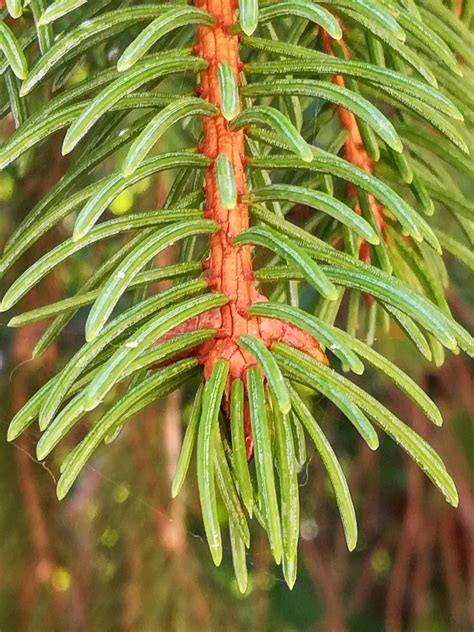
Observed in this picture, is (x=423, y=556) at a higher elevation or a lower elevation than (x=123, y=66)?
lower

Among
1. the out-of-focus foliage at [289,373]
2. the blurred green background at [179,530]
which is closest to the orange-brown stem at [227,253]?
the out-of-focus foliage at [289,373]

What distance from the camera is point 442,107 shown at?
0.62 ft

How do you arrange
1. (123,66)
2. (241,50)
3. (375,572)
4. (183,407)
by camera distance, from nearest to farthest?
(123,66) < (241,50) < (183,407) < (375,572)

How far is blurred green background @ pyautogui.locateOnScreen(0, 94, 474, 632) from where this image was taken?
44cm

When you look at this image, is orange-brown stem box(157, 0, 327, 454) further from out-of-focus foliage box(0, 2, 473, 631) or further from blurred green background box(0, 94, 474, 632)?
blurred green background box(0, 94, 474, 632)

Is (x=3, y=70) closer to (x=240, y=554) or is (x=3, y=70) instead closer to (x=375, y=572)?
(x=240, y=554)

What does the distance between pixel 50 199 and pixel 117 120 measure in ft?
0.14

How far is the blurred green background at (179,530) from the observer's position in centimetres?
44

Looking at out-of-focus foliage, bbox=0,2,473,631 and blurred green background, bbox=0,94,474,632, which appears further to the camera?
blurred green background, bbox=0,94,474,632

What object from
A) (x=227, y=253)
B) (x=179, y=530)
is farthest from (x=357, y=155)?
(x=179, y=530)

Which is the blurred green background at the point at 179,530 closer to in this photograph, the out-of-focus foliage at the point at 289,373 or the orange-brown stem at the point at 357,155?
the out-of-focus foliage at the point at 289,373

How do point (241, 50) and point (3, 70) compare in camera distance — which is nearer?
point (3, 70)

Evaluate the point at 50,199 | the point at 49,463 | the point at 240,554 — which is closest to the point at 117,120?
the point at 50,199

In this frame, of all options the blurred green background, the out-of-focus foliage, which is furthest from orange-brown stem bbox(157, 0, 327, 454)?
the blurred green background
